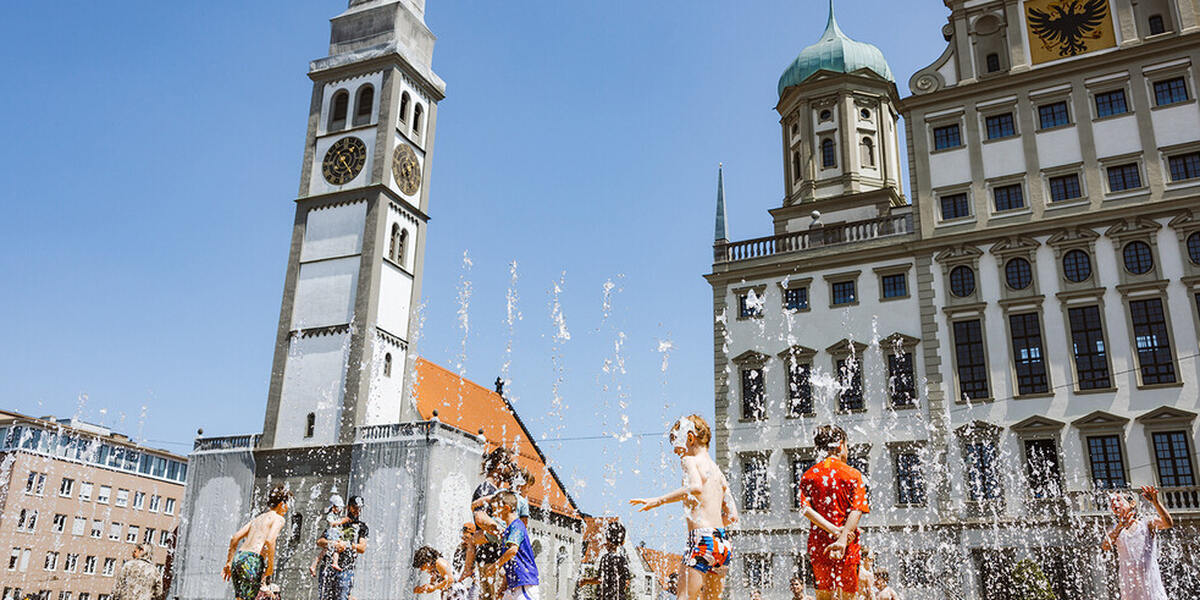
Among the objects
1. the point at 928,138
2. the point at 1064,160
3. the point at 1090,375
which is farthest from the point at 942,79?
the point at 1090,375

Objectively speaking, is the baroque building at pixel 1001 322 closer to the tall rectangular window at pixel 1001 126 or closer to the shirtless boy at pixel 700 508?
the tall rectangular window at pixel 1001 126

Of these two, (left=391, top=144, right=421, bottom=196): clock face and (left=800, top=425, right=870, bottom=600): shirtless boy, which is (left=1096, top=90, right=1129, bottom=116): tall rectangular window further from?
(left=391, top=144, right=421, bottom=196): clock face

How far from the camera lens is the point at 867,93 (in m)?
39.4

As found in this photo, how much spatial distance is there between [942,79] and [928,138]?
244 cm

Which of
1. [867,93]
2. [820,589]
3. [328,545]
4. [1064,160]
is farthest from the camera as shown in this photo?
[867,93]

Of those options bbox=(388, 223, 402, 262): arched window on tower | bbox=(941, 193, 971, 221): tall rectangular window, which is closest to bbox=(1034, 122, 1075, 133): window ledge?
bbox=(941, 193, 971, 221): tall rectangular window

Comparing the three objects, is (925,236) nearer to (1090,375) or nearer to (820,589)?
(1090,375)

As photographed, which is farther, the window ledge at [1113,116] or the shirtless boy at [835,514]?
the window ledge at [1113,116]

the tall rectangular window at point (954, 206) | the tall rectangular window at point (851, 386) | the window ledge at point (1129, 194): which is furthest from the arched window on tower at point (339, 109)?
the window ledge at point (1129, 194)

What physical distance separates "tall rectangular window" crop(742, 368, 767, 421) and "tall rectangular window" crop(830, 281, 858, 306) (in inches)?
148

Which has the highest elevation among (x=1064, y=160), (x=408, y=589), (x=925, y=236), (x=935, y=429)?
(x=1064, y=160)

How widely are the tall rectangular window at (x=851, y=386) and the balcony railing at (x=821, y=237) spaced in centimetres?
476

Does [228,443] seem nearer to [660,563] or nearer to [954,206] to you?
[954,206]

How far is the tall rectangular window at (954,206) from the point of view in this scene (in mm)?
30422
